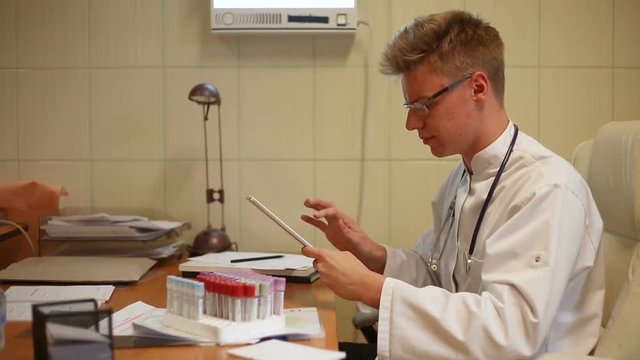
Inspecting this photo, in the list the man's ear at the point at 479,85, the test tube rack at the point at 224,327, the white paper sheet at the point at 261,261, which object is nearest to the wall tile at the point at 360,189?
the white paper sheet at the point at 261,261

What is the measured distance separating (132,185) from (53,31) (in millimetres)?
593

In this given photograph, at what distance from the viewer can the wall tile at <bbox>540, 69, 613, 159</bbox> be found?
7.41 ft

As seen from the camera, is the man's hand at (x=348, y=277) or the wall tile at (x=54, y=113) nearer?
the man's hand at (x=348, y=277)

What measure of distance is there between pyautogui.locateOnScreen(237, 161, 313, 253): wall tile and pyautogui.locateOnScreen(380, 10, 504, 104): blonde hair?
818 millimetres

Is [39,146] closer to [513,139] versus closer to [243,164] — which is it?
[243,164]

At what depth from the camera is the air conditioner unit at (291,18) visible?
2.18 m

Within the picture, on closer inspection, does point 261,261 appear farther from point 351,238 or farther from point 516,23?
point 516,23

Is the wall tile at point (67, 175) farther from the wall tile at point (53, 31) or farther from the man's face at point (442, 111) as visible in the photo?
the man's face at point (442, 111)

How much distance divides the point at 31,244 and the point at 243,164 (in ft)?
2.42

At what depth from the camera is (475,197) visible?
1.54m

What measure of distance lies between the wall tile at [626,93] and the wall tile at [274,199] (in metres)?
1.07

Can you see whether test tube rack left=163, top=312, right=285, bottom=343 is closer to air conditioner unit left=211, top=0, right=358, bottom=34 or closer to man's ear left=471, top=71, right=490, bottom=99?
man's ear left=471, top=71, right=490, bottom=99

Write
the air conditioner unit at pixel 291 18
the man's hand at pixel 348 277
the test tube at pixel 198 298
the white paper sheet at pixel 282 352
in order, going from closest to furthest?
the white paper sheet at pixel 282 352 < the test tube at pixel 198 298 < the man's hand at pixel 348 277 < the air conditioner unit at pixel 291 18

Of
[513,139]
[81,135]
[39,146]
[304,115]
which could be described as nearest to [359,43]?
[304,115]
